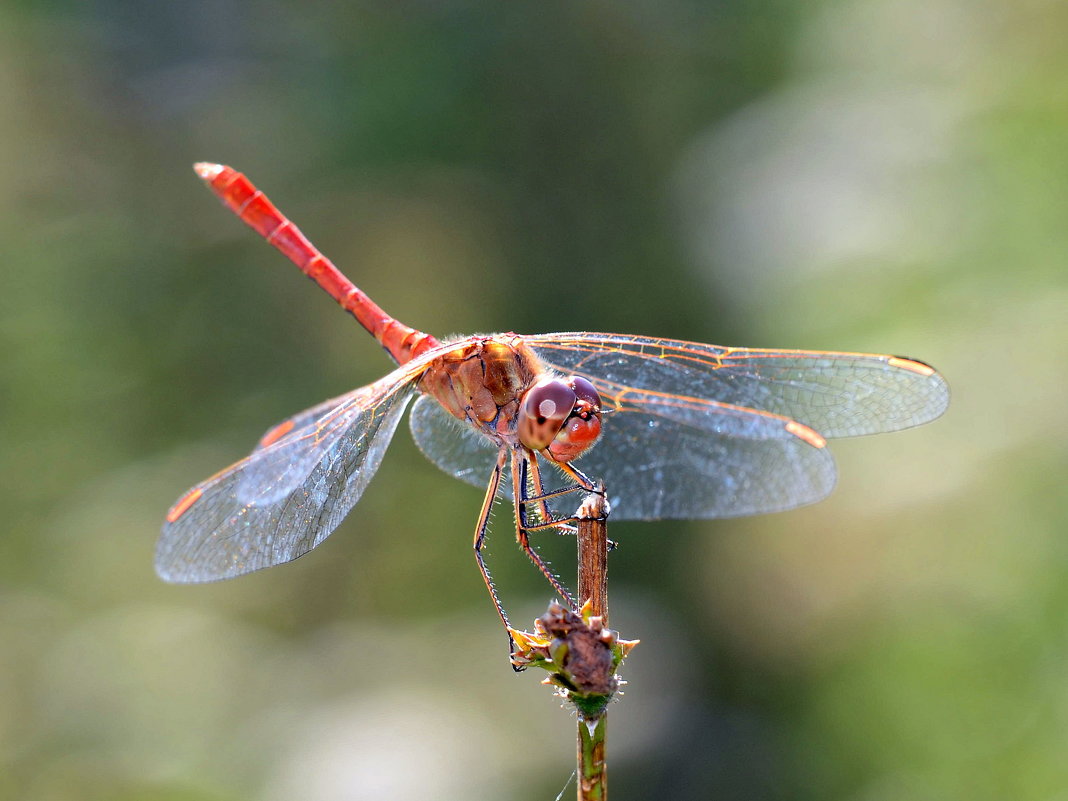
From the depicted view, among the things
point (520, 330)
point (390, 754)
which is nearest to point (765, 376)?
point (390, 754)

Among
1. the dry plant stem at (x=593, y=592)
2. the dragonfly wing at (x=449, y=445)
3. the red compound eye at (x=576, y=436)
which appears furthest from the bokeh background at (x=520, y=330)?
the dry plant stem at (x=593, y=592)

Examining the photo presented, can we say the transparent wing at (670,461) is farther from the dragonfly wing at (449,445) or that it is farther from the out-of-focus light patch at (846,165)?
the out-of-focus light patch at (846,165)

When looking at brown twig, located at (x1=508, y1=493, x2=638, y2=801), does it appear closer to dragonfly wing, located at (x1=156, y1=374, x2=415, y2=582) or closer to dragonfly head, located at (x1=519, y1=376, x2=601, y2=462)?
dragonfly head, located at (x1=519, y1=376, x2=601, y2=462)

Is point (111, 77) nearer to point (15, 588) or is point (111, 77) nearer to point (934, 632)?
point (15, 588)

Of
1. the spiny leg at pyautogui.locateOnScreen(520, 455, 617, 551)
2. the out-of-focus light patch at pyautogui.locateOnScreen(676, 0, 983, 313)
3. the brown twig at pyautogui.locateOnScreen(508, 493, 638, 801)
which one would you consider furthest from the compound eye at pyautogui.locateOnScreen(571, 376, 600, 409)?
the out-of-focus light patch at pyautogui.locateOnScreen(676, 0, 983, 313)

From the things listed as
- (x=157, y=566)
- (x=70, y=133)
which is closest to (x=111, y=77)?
(x=70, y=133)

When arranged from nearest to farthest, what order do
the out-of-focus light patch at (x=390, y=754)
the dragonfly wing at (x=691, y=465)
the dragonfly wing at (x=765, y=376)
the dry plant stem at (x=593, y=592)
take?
the dry plant stem at (x=593, y=592)
the dragonfly wing at (x=765, y=376)
the dragonfly wing at (x=691, y=465)
the out-of-focus light patch at (x=390, y=754)

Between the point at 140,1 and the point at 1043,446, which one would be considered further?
the point at 140,1
